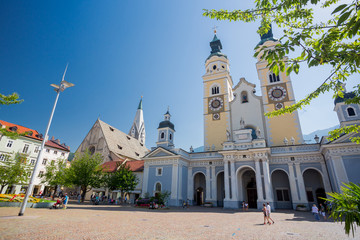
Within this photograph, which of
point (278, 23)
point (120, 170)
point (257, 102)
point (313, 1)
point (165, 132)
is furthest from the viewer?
point (165, 132)

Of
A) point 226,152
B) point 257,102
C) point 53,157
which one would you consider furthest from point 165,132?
point 53,157

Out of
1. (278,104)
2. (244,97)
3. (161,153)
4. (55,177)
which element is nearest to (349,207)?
(161,153)

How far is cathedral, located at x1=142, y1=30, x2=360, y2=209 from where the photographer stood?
23.2m

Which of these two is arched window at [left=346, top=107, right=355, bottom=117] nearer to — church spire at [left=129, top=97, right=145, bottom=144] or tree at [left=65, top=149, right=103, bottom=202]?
tree at [left=65, top=149, right=103, bottom=202]

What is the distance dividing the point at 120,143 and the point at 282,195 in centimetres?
3862

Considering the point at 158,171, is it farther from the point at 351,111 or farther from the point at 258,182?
the point at 351,111

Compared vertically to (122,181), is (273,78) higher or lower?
higher

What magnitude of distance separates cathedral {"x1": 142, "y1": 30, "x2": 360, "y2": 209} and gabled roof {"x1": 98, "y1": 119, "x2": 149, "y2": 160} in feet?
51.7

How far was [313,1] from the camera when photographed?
3.51 metres

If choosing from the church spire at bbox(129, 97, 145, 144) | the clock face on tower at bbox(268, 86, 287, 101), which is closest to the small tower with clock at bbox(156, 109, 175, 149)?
the clock face on tower at bbox(268, 86, 287, 101)

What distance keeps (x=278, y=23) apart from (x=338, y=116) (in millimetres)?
29491

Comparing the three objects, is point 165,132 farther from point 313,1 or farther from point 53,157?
point 313,1

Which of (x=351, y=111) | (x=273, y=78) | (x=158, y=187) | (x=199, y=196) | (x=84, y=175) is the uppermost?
(x=273, y=78)

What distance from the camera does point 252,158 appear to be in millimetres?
25438
